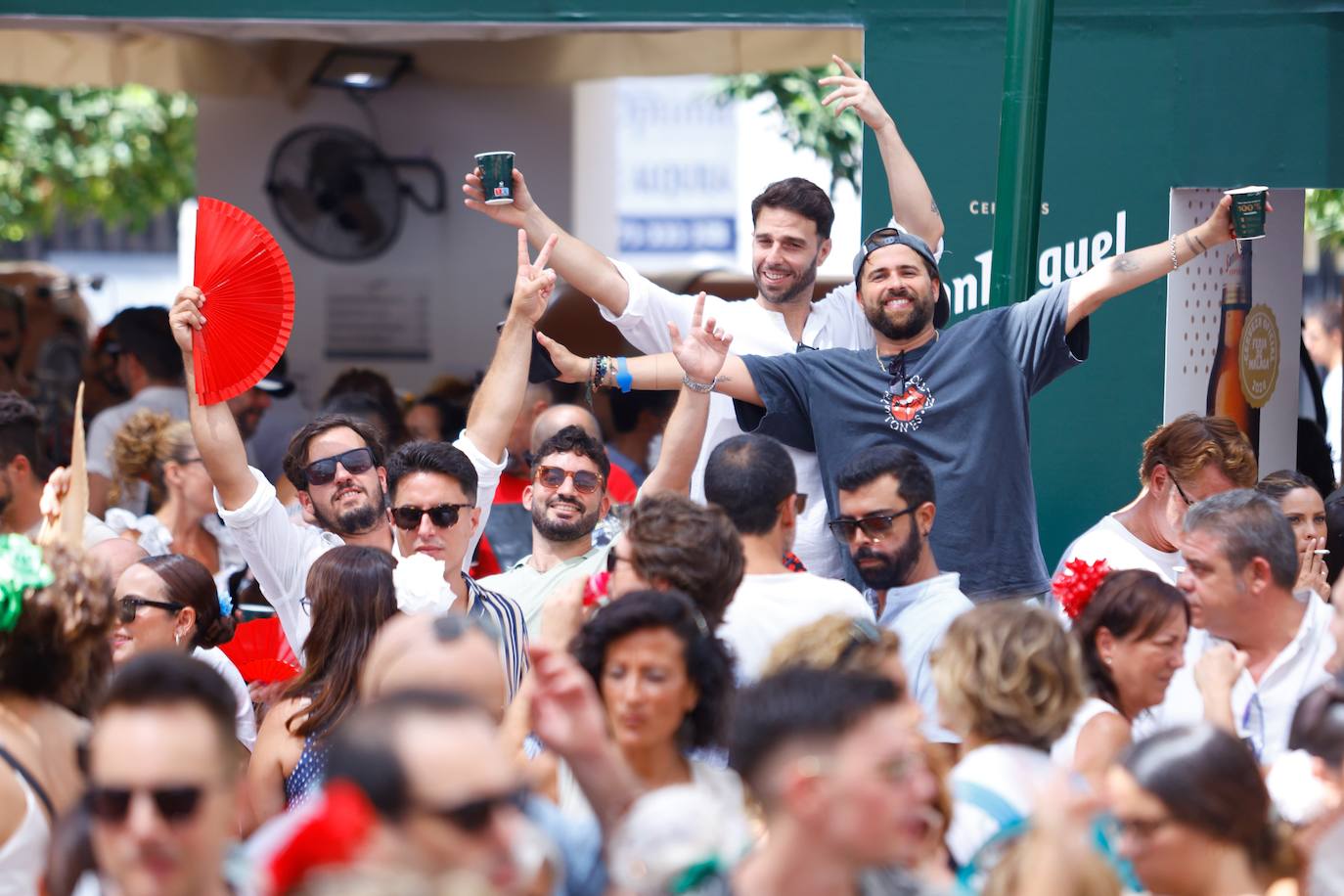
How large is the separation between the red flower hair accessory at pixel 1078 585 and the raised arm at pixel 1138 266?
82 cm

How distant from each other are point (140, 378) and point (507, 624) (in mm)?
4075

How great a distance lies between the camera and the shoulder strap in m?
3.17

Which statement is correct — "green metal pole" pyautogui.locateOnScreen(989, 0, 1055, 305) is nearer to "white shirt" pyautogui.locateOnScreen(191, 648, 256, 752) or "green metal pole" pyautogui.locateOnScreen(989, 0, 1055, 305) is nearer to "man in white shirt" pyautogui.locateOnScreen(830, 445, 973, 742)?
"man in white shirt" pyautogui.locateOnScreen(830, 445, 973, 742)

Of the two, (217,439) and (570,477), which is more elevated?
(217,439)

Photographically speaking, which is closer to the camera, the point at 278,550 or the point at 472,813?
the point at 472,813

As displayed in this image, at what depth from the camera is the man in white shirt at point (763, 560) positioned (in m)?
4.16

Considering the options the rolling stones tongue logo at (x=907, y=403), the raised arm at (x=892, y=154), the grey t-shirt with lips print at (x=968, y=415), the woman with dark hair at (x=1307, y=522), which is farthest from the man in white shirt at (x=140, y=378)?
the woman with dark hair at (x=1307, y=522)

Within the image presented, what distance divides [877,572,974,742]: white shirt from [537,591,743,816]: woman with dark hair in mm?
741

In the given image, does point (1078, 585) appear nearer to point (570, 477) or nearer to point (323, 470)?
point (570, 477)

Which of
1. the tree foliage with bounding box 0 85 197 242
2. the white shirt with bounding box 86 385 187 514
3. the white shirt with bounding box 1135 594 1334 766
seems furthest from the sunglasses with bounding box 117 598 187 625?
the tree foliage with bounding box 0 85 197 242

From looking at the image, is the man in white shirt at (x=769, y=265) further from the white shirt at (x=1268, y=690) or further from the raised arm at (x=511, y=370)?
the white shirt at (x=1268, y=690)

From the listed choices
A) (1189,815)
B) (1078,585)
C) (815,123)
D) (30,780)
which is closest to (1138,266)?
(1078,585)

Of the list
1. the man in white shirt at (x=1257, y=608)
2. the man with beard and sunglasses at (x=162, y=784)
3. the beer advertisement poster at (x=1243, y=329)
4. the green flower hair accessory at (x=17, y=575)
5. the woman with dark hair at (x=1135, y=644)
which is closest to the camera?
the man with beard and sunglasses at (x=162, y=784)

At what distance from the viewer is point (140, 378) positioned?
8.23 metres
